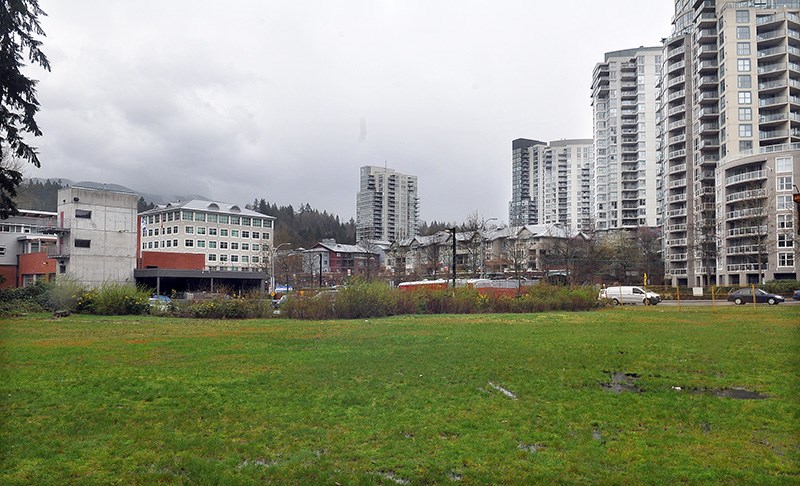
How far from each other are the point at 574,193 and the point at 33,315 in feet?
570

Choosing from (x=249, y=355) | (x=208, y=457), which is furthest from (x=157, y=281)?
(x=208, y=457)

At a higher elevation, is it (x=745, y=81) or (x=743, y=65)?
(x=743, y=65)

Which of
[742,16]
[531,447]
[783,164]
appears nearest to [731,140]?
[783,164]

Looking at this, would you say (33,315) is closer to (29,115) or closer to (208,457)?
(29,115)

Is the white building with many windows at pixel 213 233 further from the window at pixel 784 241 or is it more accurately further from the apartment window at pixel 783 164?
the apartment window at pixel 783 164

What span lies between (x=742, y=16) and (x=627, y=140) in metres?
56.6

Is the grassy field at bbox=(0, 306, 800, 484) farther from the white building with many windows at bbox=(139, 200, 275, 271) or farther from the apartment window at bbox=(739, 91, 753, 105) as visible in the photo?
the white building with many windows at bbox=(139, 200, 275, 271)

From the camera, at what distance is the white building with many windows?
358 ft

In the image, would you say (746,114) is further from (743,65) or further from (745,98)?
(743,65)

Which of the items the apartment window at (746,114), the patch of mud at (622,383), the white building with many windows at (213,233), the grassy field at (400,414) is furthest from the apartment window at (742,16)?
the patch of mud at (622,383)

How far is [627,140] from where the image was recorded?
134625 millimetres

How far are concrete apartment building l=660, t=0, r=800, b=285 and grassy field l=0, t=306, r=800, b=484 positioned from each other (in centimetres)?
6048

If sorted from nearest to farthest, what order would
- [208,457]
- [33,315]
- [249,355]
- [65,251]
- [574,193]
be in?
[208,457]
[249,355]
[33,315]
[65,251]
[574,193]

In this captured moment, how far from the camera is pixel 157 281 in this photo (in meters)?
68.2
